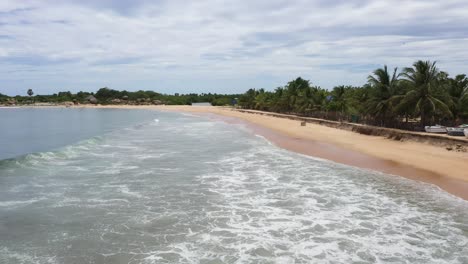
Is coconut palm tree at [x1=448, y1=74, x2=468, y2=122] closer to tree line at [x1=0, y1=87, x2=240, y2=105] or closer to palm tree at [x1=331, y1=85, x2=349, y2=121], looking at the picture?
palm tree at [x1=331, y1=85, x2=349, y2=121]

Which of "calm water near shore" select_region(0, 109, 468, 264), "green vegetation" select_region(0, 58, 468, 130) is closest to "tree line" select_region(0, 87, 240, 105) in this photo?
"green vegetation" select_region(0, 58, 468, 130)

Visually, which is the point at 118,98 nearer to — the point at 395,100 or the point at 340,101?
the point at 340,101

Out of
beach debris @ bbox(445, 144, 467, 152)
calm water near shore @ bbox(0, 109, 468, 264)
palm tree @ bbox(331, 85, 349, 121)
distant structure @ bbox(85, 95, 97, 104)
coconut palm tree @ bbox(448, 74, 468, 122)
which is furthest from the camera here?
distant structure @ bbox(85, 95, 97, 104)

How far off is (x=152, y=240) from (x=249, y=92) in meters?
92.4

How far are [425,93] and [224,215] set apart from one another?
948 inches

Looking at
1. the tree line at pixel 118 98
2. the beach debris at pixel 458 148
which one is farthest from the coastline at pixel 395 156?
the tree line at pixel 118 98

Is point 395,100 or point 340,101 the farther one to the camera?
point 340,101

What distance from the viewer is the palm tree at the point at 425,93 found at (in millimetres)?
29500

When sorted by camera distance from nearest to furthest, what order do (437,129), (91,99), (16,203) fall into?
(16,203) → (437,129) → (91,99)

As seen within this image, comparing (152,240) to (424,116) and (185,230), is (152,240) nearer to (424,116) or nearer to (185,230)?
(185,230)

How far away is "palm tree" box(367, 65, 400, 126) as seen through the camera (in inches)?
1337

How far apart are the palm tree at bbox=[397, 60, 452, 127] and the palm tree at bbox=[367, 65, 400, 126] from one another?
2.88 m

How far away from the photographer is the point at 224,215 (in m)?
11.7

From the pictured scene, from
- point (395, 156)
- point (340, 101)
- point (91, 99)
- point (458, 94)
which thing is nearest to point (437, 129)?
point (395, 156)
